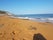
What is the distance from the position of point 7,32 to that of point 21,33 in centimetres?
70

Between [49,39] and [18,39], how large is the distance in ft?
5.29

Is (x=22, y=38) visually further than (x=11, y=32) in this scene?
No

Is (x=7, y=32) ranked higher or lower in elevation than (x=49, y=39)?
higher

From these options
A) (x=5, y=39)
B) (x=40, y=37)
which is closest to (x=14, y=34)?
(x=5, y=39)

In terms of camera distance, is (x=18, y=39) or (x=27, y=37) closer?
(x=18, y=39)

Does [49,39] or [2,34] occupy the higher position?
[2,34]

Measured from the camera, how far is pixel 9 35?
5.44 m

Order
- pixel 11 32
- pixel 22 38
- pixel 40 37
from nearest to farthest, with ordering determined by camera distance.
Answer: pixel 40 37, pixel 22 38, pixel 11 32

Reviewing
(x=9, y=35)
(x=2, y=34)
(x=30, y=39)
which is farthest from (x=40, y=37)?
(x=2, y=34)

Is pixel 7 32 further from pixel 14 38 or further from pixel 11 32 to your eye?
pixel 14 38

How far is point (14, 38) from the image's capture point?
520 centimetres

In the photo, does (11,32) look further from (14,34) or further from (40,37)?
(40,37)

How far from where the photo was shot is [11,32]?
5707mm

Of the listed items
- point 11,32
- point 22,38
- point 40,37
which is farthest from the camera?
point 11,32
